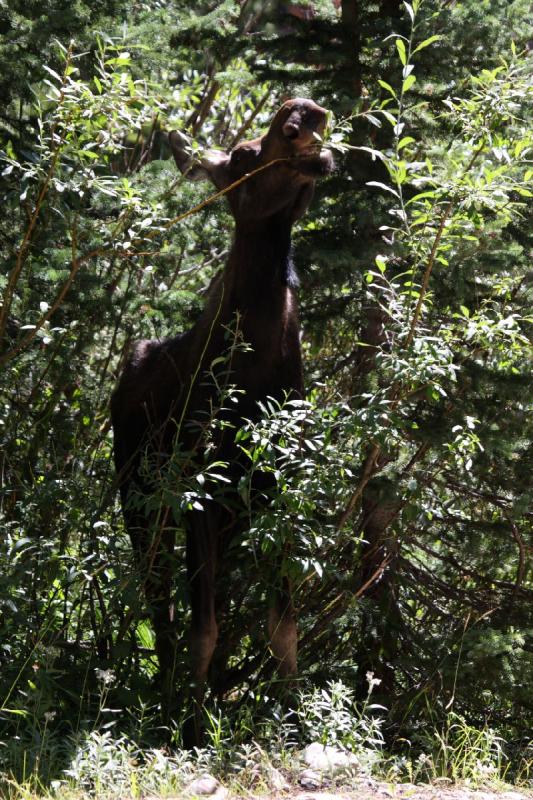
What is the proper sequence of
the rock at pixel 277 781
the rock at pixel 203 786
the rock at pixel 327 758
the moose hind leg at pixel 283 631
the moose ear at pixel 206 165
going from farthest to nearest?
the moose ear at pixel 206 165
the moose hind leg at pixel 283 631
the rock at pixel 327 758
the rock at pixel 277 781
the rock at pixel 203 786

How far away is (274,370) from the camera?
5480mm

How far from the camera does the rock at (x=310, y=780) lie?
4.35 metres

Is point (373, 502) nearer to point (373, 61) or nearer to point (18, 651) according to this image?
point (18, 651)

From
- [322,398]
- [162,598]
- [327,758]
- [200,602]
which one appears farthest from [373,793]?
[322,398]

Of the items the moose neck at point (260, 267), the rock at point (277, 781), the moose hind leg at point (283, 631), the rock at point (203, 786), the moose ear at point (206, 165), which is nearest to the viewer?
the rock at point (203, 786)

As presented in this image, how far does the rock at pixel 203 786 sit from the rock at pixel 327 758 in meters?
0.55

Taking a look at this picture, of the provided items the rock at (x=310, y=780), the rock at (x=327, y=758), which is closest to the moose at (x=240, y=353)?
the rock at (x=327, y=758)

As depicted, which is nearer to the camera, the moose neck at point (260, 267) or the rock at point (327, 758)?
the rock at point (327, 758)

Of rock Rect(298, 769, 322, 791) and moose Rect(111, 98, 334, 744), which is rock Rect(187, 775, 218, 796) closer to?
rock Rect(298, 769, 322, 791)

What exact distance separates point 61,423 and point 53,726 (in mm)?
2148

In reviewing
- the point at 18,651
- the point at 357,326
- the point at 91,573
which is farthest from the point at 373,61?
the point at 18,651

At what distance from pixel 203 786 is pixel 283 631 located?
1.35 m

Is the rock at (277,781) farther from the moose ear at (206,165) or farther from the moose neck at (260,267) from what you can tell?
the moose ear at (206,165)

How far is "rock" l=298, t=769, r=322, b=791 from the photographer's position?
171 inches
